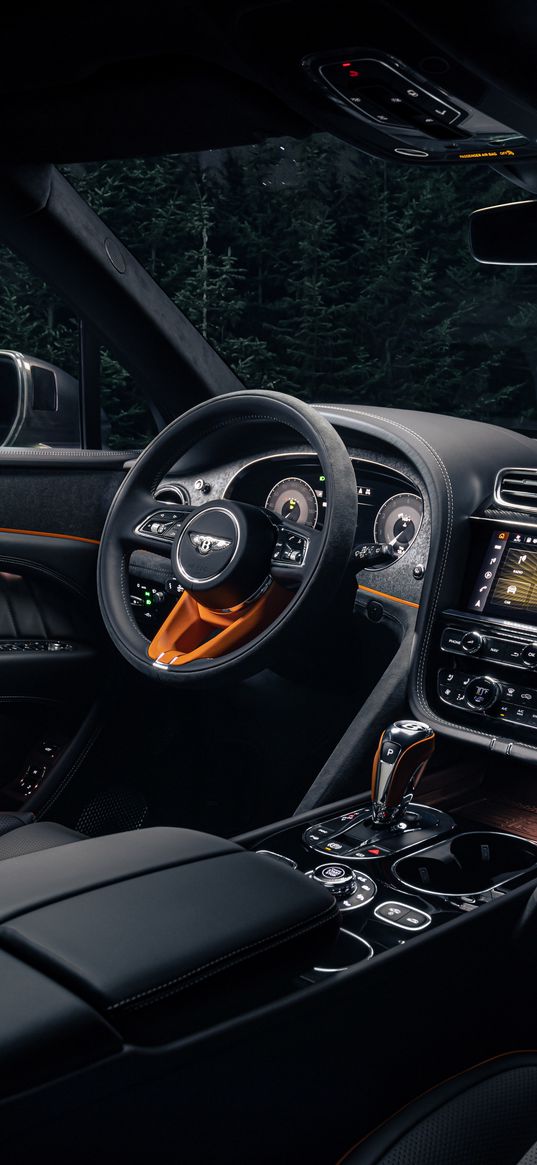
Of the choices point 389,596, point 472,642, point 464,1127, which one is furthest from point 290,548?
point 464,1127

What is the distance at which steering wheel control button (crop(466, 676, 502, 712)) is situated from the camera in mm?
1820

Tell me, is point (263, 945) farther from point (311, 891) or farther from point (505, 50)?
point (505, 50)

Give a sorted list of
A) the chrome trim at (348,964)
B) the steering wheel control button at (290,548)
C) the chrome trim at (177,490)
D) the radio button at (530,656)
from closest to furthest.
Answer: the chrome trim at (348,964), the radio button at (530,656), the steering wheel control button at (290,548), the chrome trim at (177,490)

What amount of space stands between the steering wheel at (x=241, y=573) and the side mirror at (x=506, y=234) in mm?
451

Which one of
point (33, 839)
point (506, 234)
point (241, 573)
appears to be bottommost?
point (33, 839)

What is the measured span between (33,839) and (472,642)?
33.1 inches

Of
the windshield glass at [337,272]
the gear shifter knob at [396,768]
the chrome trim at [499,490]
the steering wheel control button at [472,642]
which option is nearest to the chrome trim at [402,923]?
the gear shifter knob at [396,768]

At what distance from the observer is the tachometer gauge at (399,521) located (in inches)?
81.4

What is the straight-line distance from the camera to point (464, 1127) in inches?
49.1

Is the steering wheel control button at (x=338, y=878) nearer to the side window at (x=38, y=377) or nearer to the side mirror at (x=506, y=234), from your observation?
the side mirror at (x=506, y=234)

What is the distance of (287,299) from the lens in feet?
14.4

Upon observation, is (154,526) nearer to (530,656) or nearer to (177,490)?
(177,490)

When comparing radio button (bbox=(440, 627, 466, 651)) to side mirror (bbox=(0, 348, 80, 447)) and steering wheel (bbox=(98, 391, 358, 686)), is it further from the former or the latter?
side mirror (bbox=(0, 348, 80, 447))

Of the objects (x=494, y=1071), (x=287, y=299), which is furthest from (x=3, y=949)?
(x=287, y=299)
